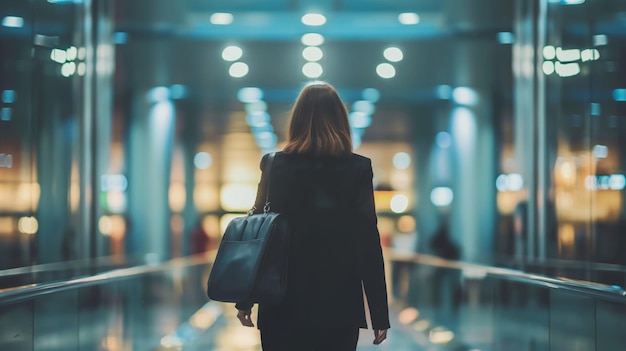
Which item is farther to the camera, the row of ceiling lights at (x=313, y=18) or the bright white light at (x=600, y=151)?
the row of ceiling lights at (x=313, y=18)

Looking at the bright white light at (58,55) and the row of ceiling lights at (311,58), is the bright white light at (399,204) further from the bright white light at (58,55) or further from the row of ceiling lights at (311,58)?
the bright white light at (58,55)

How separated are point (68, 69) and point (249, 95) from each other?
1197 centimetres

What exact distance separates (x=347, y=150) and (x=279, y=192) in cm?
29

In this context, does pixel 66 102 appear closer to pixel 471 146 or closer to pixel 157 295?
pixel 157 295

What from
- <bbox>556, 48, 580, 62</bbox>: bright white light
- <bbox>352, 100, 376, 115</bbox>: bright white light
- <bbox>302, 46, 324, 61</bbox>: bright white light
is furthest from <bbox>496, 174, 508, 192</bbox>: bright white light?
<bbox>556, 48, 580, 62</bbox>: bright white light

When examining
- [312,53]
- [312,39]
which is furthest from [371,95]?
[312,39]

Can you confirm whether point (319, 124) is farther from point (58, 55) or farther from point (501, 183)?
point (501, 183)

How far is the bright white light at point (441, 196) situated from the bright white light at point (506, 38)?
10811 mm

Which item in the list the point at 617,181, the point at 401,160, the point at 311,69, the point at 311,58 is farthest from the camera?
the point at 401,160

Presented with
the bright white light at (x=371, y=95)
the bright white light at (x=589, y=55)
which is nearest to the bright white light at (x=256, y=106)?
the bright white light at (x=371, y=95)

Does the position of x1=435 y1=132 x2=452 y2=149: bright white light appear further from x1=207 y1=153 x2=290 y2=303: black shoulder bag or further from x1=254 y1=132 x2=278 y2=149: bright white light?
x1=207 y1=153 x2=290 y2=303: black shoulder bag

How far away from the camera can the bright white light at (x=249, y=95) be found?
20.3 meters

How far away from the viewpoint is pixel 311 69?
16.8 metres

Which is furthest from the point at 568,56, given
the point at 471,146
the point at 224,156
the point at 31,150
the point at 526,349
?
the point at 224,156
